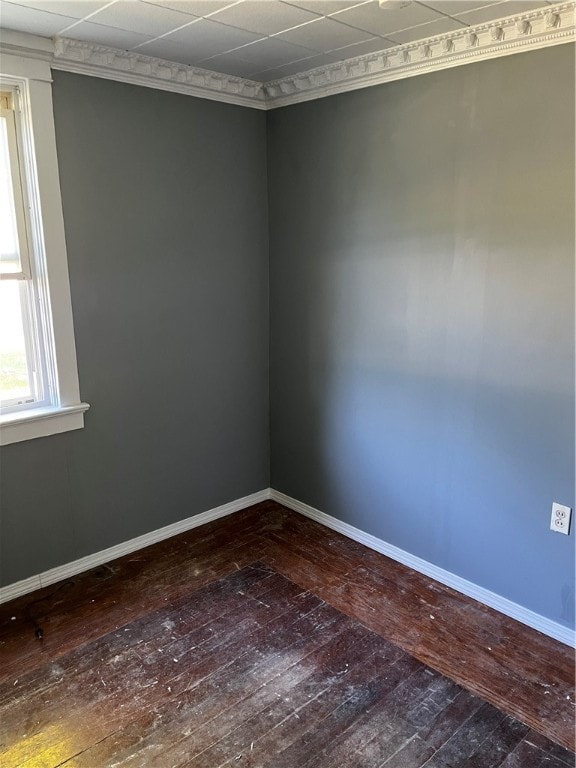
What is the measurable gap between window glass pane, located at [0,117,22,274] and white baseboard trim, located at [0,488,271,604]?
1385 millimetres

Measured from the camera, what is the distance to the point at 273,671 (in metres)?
2.19

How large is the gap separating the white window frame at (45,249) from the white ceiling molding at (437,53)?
1.16 meters

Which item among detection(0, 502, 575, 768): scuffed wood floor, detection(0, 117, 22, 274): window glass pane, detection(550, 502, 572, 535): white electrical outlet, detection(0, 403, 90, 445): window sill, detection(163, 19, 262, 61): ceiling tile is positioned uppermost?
detection(163, 19, 262, 61): ceiling tile

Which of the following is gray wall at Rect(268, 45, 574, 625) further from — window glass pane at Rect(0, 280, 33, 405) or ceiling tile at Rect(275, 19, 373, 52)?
window glass pane at Rect(0, 280, 33, 405)

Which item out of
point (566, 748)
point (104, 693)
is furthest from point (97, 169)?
point (566, 748)

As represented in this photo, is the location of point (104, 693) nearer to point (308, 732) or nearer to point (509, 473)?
point (308, 732)

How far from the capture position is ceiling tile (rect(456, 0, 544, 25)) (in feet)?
6.34

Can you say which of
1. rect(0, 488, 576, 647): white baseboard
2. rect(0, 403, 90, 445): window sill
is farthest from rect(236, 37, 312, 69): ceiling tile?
rect(0, 488, 576, 647): white baseboard

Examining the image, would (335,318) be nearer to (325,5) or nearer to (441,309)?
(441,309)

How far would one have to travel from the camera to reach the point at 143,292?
280 centimetres

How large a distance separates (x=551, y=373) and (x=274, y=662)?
1.54m

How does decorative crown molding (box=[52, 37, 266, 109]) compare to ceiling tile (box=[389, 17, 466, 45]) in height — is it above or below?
above

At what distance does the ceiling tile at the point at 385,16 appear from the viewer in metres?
1.97

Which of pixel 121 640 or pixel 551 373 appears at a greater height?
pixel 551 373
